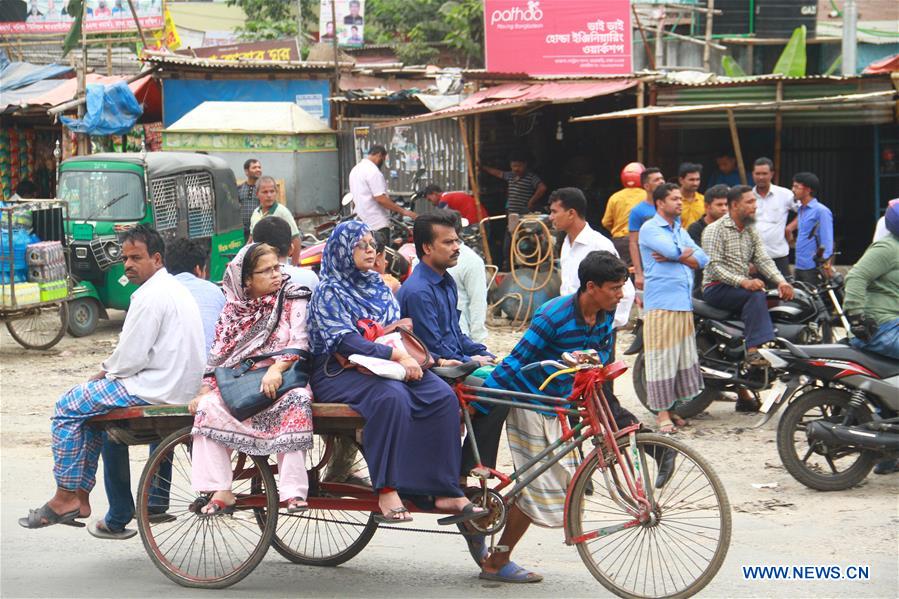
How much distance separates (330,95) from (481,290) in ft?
42.3

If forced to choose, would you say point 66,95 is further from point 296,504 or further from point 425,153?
point 296,504

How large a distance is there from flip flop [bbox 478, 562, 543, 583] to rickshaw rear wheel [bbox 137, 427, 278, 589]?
1.02 metres

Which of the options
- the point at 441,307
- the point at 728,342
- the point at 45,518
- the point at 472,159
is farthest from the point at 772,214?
the point at 45,518

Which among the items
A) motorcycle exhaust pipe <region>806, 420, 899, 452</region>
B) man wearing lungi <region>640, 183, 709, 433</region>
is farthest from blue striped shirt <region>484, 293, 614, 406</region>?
man wearing lungi <region>640, 183, 709, 433</region>

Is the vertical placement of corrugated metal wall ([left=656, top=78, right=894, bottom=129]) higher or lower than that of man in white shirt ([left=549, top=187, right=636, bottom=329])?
higher

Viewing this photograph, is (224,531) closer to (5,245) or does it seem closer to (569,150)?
(5,245)

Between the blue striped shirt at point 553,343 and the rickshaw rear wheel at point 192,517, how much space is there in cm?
117

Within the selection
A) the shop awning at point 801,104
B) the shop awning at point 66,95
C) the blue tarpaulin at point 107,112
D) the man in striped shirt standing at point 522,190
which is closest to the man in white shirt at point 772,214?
the shop awning at point 801,104

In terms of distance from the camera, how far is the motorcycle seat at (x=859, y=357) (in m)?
6.68

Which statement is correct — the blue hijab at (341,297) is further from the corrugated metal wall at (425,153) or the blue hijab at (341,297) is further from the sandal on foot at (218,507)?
the corrugated metal wall at (425,153)

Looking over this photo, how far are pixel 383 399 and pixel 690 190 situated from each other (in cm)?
613

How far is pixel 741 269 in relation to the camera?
8523 millimetres

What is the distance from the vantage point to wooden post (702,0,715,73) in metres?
21.0

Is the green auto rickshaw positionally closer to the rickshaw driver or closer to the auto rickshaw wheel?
the auto rickshaw wheel
